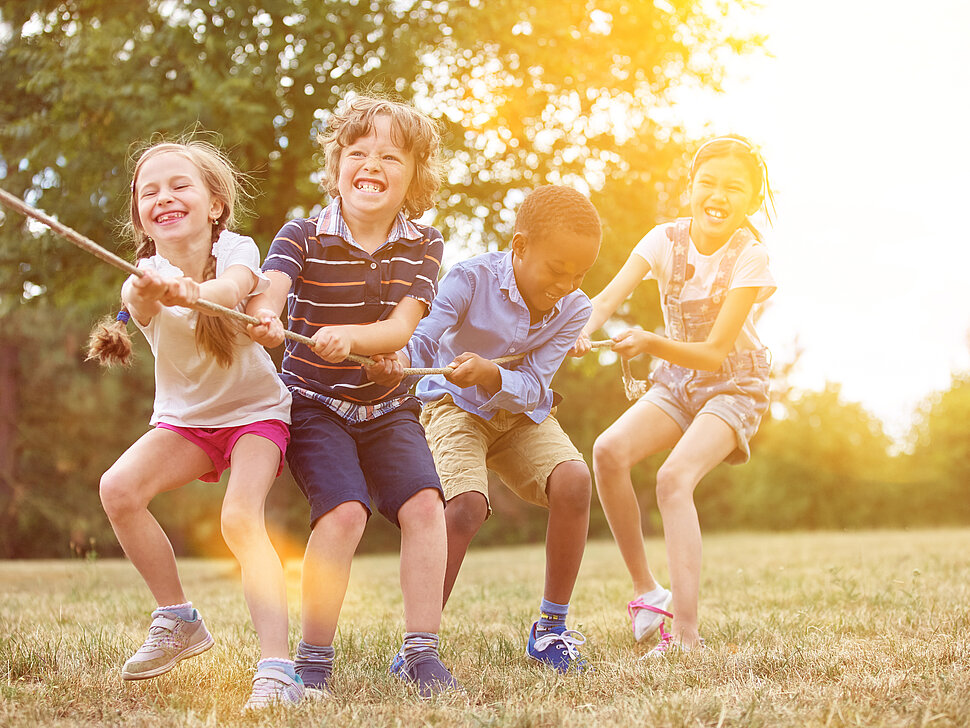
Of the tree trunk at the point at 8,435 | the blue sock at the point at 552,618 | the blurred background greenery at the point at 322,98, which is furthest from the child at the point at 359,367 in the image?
the tree trunk at the point at 8,435

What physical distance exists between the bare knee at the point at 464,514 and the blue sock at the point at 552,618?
0.50 m

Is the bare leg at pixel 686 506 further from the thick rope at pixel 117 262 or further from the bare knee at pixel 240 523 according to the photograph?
the bare knee at pixel 240 523

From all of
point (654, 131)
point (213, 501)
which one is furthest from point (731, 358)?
point (213, 501)

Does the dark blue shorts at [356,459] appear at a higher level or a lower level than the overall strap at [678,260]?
lower

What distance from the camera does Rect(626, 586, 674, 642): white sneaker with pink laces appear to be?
4.09 m

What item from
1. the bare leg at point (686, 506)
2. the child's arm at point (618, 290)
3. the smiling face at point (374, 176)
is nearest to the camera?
the smiling face at point (374, 176)

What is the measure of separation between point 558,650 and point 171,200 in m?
2.08

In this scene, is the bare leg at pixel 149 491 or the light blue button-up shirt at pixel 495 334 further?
the light blue button-up shirt at pixel 495 334

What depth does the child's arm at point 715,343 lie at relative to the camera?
12.9ft

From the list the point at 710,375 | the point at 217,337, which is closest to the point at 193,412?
the point at 217,337

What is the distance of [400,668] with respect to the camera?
10.2ft

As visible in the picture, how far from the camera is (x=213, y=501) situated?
20594mm

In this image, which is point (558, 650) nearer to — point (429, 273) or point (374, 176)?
point (429, 273)

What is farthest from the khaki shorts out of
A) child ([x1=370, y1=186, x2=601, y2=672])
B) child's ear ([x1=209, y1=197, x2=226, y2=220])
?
child's ear ([x1=209, y1=197, x2=226, y2=220])
